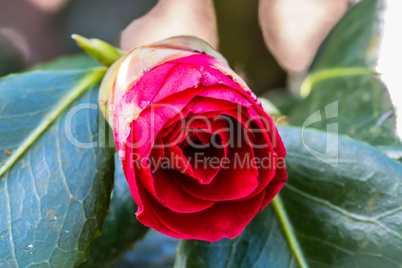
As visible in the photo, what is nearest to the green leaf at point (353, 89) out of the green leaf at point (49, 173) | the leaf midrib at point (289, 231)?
the leaf midrib at point (289, 231)

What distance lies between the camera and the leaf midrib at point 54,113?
82 centimetres

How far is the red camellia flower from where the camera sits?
631 millimetres

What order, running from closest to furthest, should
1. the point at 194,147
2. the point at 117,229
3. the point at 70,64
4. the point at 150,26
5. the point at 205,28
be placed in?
the point at 194,147, the point at 117,229, the point at 70,64, the point at 205,28, the point at 150,26

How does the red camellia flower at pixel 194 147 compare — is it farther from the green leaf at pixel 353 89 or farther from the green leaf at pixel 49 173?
the green leaf at pixel 353 89

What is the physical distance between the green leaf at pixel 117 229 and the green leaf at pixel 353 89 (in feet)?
1.59

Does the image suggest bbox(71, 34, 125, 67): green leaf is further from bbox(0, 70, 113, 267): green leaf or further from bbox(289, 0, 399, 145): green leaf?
bbox(289, 0, 399, 145): green leaf

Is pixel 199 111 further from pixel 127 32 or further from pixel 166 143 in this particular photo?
pixel 127 32

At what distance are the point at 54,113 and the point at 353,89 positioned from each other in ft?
2.45

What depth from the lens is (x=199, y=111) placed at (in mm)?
629

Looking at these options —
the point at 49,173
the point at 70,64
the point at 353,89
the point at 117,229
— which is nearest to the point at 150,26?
the point at 70,64

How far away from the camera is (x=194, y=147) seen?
72 cm

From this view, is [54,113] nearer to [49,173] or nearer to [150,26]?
[49,173]

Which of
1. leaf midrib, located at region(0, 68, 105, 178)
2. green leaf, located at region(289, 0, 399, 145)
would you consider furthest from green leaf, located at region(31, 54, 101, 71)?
green leaf, located at region(289, 0, 399, 145)

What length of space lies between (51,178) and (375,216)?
58 centimetres
